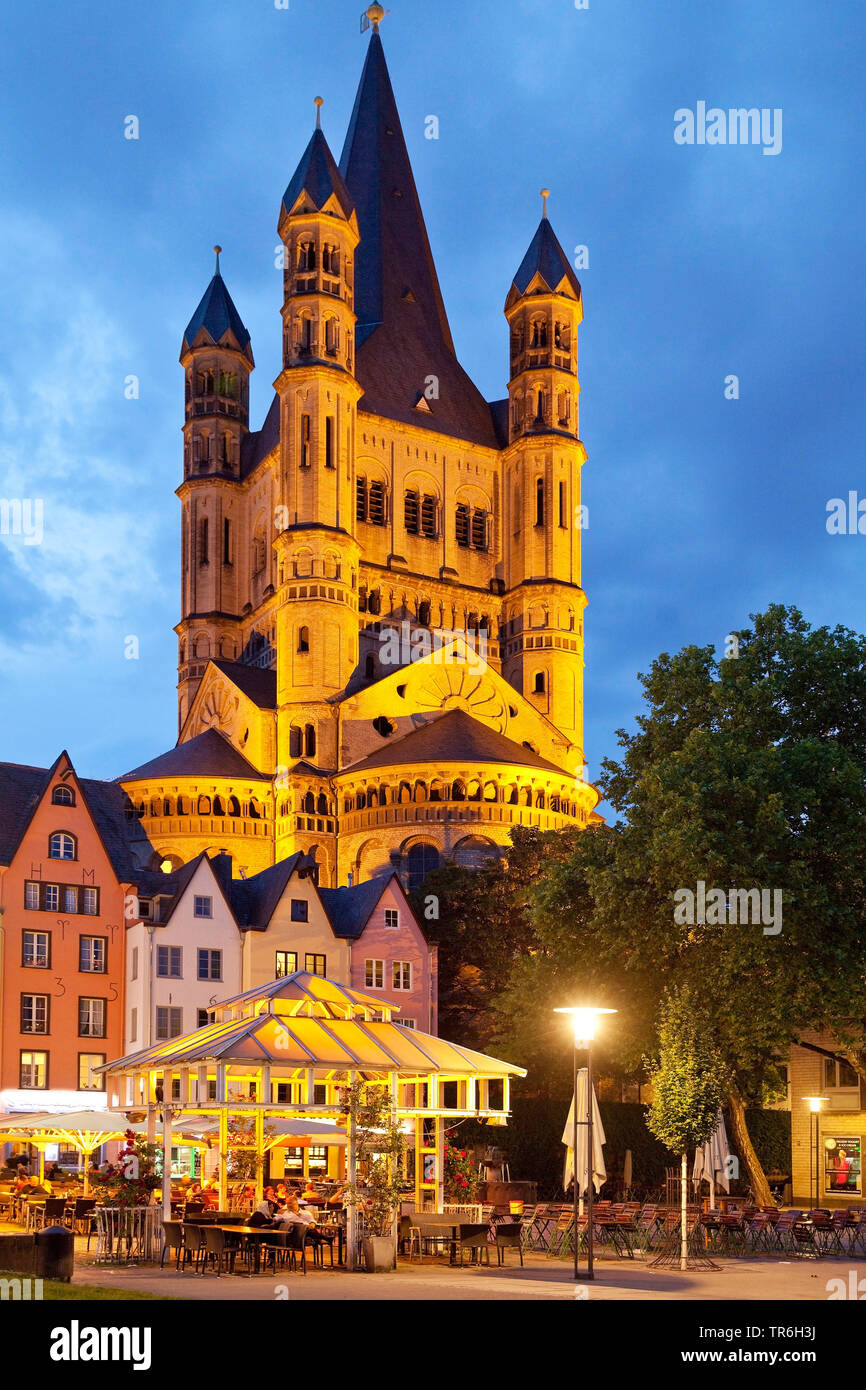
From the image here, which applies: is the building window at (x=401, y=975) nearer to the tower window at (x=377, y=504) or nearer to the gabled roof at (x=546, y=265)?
the tower window at (x=377, y=504)

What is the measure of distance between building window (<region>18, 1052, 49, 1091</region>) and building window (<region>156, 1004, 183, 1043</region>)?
3.90 m

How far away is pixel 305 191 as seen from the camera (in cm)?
10919

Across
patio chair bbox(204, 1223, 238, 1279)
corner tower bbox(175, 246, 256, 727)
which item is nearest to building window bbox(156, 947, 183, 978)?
patio chair bbox(204, 1223, 238, 1279)

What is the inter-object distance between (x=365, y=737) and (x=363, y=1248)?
71266 mm

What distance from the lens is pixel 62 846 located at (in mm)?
61844

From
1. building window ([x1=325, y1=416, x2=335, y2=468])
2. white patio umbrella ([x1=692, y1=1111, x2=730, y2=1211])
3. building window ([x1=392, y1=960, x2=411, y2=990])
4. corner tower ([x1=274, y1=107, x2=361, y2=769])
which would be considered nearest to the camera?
white patio umbrella ([x1=692, y1=1111, x2=730, y2=1211])

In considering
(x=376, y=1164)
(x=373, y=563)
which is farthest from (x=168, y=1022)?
(x=373, y=563)

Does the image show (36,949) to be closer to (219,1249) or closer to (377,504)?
(219,1249)

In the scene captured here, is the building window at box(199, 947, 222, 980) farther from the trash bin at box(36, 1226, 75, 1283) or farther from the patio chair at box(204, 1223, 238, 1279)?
the trash bin at box(36, 1226, 75, 1283)

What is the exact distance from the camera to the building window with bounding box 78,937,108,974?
61.7m

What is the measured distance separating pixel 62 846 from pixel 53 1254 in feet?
121

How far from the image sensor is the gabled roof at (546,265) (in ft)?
391
